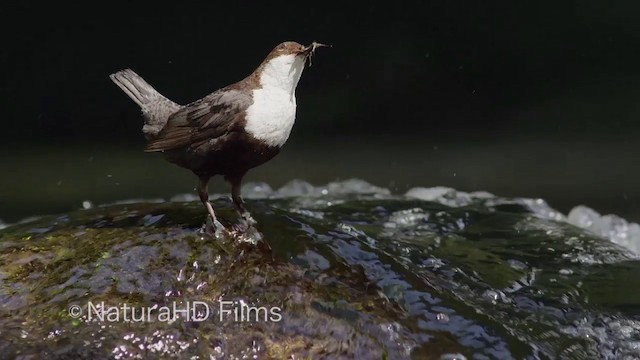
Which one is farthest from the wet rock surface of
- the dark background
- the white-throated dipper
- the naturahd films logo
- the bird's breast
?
the dark background

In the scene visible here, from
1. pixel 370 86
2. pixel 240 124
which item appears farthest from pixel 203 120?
pixel 370 86

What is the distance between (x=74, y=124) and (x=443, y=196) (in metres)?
2.78

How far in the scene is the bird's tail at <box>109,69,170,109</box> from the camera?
12.3 ft

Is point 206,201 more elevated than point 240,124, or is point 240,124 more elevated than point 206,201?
point 240,124

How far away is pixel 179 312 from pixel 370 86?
4.33 meters

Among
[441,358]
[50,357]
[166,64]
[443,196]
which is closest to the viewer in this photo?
[50,357]

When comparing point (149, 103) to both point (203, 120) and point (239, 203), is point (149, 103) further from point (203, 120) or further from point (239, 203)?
point (239, 203)

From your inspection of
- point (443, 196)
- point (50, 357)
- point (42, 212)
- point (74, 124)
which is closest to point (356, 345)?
point (50, 357)

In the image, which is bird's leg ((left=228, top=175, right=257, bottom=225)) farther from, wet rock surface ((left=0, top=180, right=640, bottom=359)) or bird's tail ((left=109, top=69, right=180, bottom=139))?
bird's tail ((left=109, top=69, right=180, bottom=139))

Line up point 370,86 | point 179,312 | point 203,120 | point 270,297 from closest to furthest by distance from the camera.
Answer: point 179,312, point 270,297, point 203,120, point 370,86

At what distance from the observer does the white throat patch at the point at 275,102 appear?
321cm

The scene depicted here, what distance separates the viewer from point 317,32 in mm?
7039

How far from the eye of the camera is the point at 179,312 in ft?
9.94

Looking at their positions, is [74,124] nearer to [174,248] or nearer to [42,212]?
[42,212]
